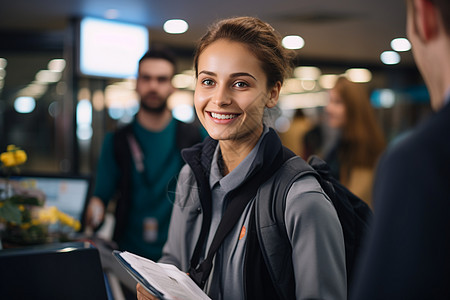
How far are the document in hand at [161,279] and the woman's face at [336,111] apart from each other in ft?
6.14

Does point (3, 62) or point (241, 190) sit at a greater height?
point (3, 62)

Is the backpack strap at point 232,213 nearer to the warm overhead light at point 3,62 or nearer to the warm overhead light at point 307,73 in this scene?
the warm overhead light at point 3,62

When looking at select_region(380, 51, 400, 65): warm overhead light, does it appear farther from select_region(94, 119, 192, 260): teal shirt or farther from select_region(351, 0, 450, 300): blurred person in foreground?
select_region(351, 0, 450, 300): blurred person in foreground

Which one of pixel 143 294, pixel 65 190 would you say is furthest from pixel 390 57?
pixel 143 294

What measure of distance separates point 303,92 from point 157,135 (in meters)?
13.9

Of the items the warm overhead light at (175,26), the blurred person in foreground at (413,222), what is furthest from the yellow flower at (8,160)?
the warm overhead light at (175,26)

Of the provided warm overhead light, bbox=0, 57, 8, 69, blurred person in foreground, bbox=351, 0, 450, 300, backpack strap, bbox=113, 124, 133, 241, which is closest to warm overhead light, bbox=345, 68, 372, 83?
warm overhead light, bbox=0, 57, 8, 69

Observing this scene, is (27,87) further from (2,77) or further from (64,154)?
(64,154)

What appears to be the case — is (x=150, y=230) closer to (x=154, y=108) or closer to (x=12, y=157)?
(x=154, y=108)

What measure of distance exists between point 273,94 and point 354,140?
1503mm

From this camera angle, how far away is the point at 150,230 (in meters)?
2.29

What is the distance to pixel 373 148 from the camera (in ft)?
8.29

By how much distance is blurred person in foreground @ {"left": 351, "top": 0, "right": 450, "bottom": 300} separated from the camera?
53 cm

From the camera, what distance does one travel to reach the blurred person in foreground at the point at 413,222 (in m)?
0.53
